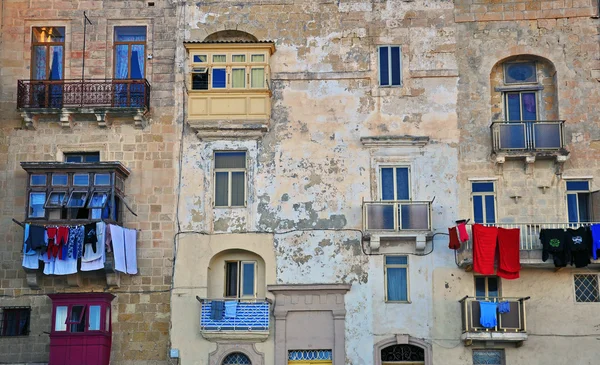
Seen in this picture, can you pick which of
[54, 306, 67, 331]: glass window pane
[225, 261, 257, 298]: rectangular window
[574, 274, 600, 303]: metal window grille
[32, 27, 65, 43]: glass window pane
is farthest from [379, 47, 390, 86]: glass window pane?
[54, 306, 67, 331]: glass window pane

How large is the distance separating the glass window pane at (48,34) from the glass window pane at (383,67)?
11027 mm

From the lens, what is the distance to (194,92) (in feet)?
108

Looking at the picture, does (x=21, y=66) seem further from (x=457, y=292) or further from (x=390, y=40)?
(x=457, y=292)

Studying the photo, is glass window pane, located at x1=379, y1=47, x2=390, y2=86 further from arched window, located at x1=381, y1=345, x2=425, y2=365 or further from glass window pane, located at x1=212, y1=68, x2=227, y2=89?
arched window, located at x1=381, y1=345, x2=425, y2=365

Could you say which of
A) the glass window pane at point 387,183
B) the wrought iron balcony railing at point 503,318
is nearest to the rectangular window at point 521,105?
the glass window pane at point 387,183

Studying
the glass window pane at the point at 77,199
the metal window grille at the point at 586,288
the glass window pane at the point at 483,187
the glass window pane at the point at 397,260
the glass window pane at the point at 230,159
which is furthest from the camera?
the glass window pane at the point at 230,159

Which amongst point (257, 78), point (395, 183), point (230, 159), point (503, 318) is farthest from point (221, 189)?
point (503, 318)

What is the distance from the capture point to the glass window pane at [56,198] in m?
31.6

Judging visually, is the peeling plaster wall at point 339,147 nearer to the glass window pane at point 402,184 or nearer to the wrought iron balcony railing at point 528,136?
the glass window pane at point 402,184

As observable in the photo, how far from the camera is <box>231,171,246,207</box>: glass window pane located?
32625mm

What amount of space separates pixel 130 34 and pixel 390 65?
9069 millimetres

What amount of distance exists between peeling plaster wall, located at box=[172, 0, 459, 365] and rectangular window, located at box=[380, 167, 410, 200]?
0.95 ft

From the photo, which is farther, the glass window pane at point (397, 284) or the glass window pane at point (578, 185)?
the glass window pane at point (578, 185)

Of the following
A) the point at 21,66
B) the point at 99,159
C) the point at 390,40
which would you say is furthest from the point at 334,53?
the point at 21,66
